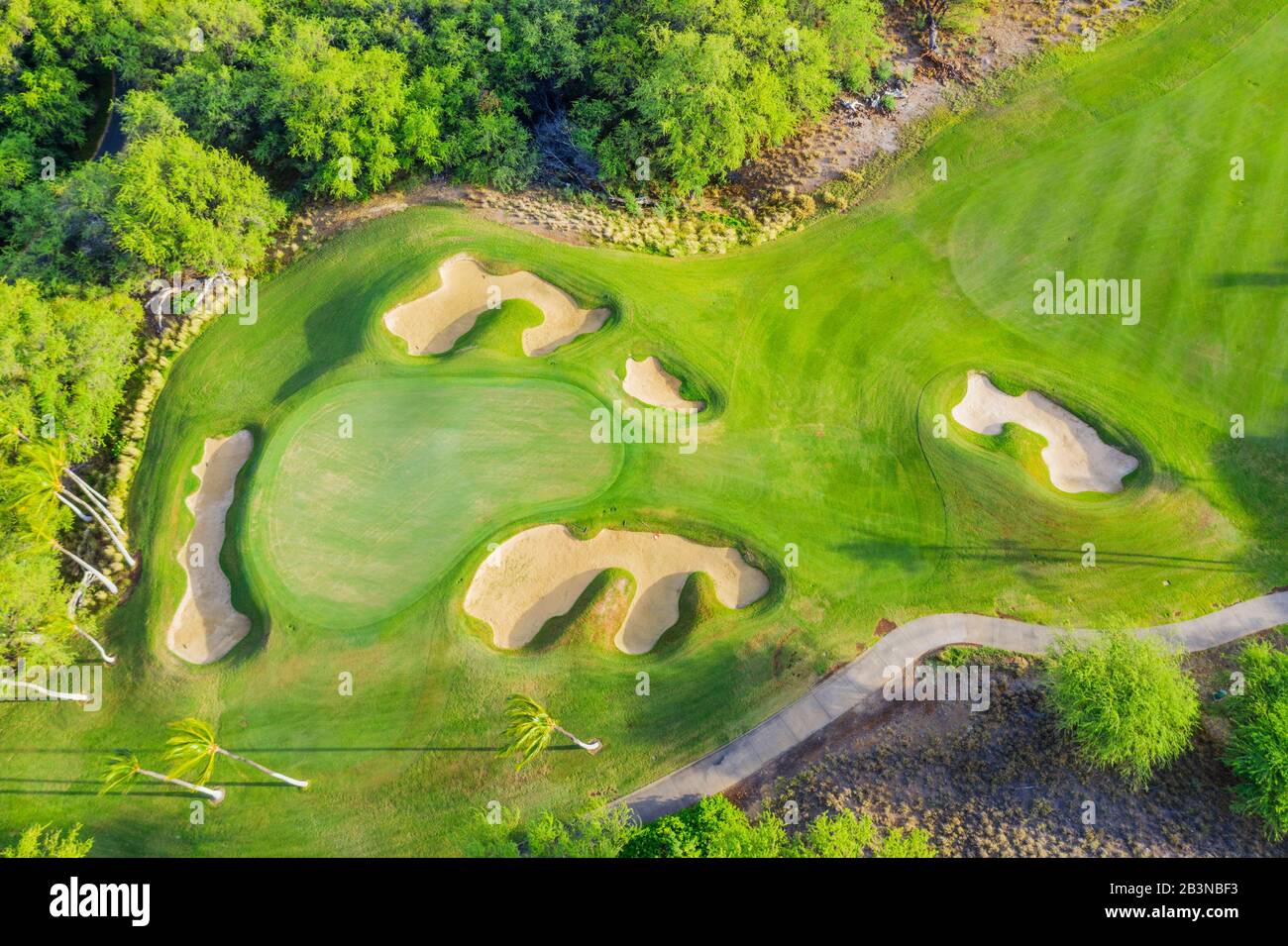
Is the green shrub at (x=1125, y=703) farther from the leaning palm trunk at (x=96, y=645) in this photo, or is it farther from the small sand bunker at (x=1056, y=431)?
the leaning palm trunk at (x=96, y=645)

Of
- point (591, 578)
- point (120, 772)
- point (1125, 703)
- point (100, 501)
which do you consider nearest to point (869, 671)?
point (1125, 703)

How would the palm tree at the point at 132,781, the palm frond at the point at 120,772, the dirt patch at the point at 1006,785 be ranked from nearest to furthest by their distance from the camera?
the palm frond at the point at 120,772
the palm tree at the point at 132,781
the dirt patch at the point at 1006,785

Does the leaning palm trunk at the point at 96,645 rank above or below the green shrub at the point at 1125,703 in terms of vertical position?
above

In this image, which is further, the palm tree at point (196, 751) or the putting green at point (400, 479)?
the putting green at point (400, 479)

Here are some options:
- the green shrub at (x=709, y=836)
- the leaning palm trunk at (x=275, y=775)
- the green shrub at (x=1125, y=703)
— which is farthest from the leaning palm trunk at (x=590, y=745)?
the green shrub at (x=1125, y=703)

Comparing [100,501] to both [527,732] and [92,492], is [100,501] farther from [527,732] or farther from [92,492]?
[527,732]

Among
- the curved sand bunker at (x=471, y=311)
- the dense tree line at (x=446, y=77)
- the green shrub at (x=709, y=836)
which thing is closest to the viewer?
the green shrub at (x=709, y=836)
